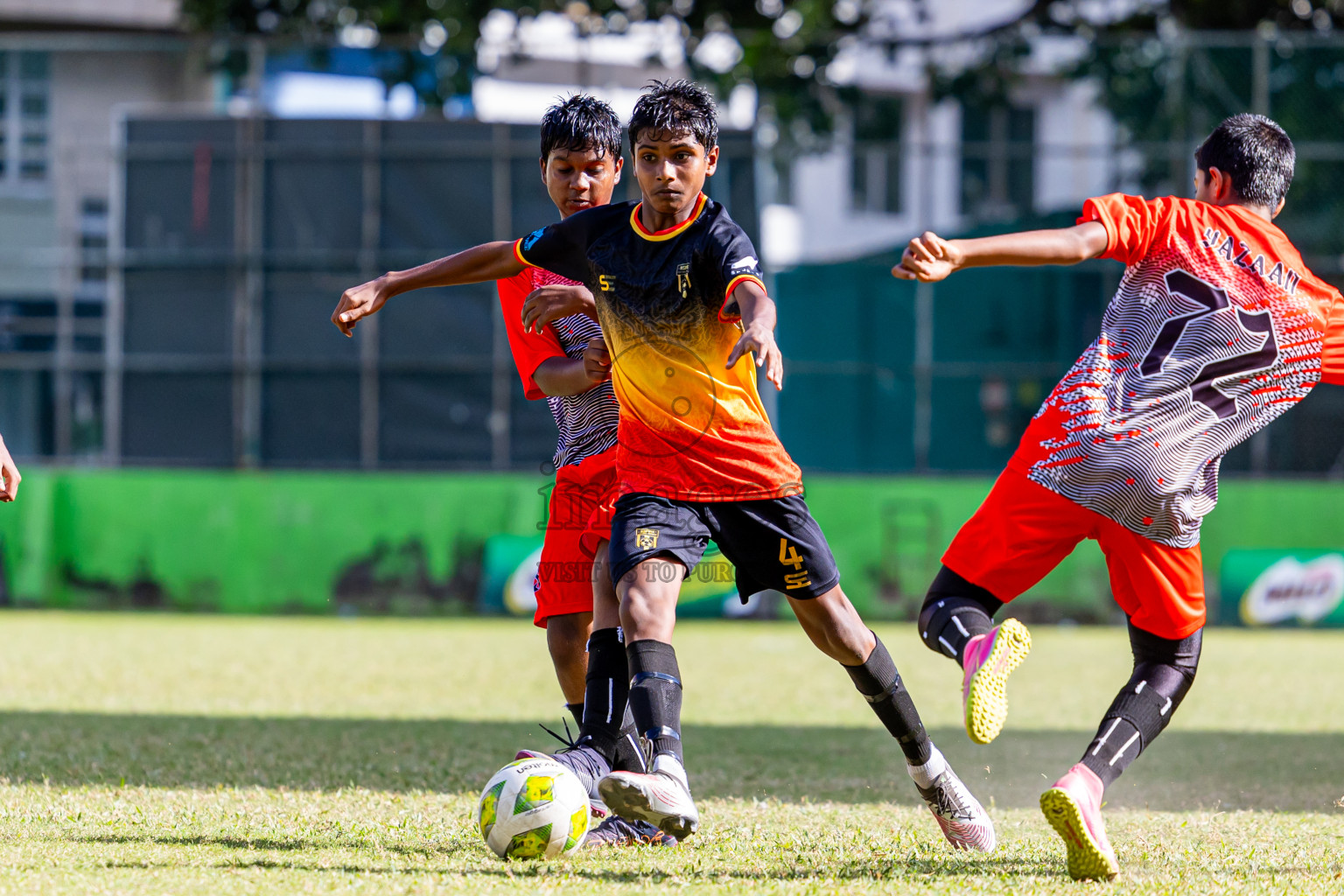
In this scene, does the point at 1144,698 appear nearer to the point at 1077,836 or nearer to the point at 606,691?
the point at 1077,836

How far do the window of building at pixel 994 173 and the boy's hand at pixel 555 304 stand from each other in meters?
12.7

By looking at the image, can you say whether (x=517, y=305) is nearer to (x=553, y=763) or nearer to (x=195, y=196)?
(x=553, y=763)

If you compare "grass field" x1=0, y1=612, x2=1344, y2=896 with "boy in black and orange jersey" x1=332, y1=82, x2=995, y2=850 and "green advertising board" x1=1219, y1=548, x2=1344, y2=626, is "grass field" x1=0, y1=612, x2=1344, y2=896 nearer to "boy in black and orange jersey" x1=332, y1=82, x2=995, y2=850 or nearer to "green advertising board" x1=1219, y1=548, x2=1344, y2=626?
"boy in black and orange jersey" x1=332, y1=82, x2=995, y2=850

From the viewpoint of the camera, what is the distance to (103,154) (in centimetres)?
1545

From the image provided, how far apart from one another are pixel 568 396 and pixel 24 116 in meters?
13.2

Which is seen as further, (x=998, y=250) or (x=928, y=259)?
(x=998, y=250)

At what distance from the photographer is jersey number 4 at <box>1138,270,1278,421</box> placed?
4125mm

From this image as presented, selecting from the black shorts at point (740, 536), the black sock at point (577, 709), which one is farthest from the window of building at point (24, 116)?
the black shorts at point (740, 536)

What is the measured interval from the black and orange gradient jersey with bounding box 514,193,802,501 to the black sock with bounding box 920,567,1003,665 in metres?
0.56

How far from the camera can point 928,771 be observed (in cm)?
430

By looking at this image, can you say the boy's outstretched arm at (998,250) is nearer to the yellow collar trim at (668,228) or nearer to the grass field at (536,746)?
the yellow collar trim at (668,228)

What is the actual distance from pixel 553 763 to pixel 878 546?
9.78 meters

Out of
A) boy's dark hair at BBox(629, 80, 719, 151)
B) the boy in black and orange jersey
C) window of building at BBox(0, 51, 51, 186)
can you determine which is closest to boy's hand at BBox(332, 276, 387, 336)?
the boy in black and orange jersey

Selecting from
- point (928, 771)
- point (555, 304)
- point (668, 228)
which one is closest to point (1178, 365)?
point (928, 771)
